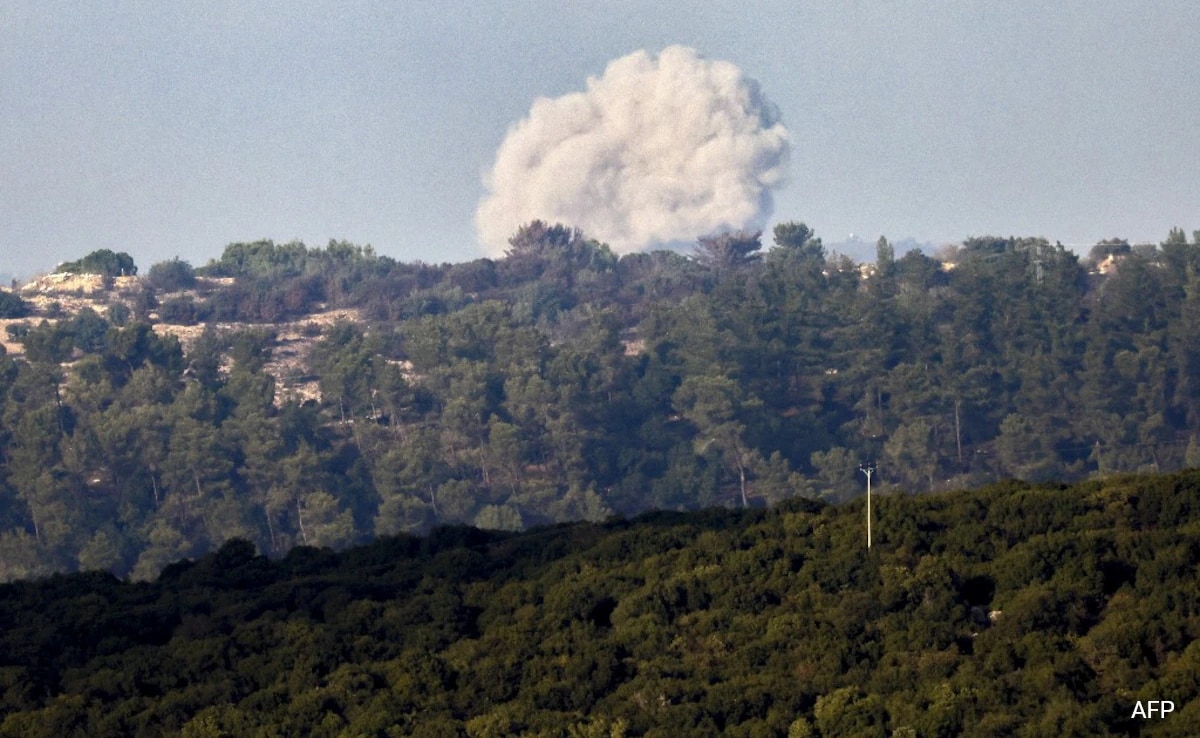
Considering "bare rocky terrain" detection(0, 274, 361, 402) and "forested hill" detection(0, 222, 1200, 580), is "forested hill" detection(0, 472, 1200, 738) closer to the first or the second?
"forested hill" detection(0, 222, 1200, 580)

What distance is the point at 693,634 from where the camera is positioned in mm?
33969

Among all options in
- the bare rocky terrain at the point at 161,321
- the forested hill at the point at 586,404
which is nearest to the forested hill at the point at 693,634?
the forested hill at the point at 586,404

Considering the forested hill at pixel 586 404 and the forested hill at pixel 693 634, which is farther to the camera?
the forested hill at pixel 586 404

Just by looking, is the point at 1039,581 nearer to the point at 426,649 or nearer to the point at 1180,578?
the point at 1180,578

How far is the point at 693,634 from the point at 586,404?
7173 centimetres

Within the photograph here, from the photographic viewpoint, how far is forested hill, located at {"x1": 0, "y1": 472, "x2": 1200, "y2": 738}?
96.4 feet

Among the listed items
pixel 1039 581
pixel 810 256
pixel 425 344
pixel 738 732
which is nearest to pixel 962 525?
pixel 1039 581

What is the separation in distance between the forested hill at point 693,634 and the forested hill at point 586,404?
49178mm

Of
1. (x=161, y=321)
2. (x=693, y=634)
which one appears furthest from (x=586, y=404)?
(x=693, y=634)

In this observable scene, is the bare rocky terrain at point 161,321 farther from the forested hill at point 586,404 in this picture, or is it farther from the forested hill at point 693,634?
the forested hill at point 693,634

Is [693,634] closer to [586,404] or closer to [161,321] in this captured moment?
[586,404]

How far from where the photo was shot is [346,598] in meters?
37.8

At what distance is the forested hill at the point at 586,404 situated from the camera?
94.1 metres

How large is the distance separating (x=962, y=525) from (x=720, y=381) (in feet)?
Answer: 220
